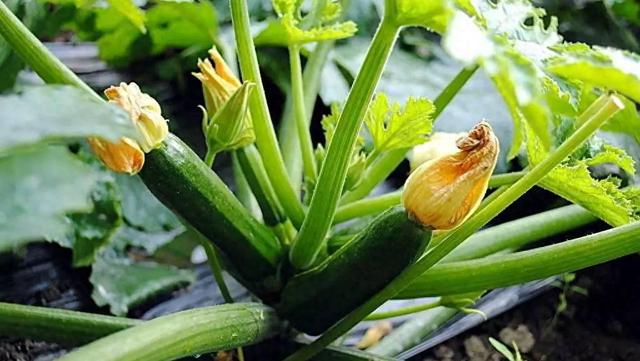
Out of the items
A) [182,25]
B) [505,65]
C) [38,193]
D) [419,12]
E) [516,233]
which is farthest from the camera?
[182,25]

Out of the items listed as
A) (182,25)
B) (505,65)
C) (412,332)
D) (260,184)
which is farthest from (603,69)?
(182,25)

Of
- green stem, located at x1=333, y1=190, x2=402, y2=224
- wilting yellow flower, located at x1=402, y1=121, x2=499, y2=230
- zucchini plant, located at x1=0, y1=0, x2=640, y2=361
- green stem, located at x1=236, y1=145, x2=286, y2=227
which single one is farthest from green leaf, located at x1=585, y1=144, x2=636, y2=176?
green stem, located at x1=236, y1=145, x2=286, y2=227

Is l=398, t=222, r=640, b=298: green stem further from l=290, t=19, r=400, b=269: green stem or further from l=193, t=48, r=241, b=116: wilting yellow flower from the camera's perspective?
l=193, t=48, r=241, b=116: wilting yellow flower

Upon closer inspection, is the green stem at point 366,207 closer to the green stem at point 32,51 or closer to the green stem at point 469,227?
the green stem at point 469,227

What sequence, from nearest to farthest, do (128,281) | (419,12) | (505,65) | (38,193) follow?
(38,193), (505,65), (419,12), (128,281)

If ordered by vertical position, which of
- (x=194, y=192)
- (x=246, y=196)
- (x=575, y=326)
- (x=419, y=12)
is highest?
(x=419, y=12)

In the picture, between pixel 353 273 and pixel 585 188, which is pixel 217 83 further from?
pixel 585 188
